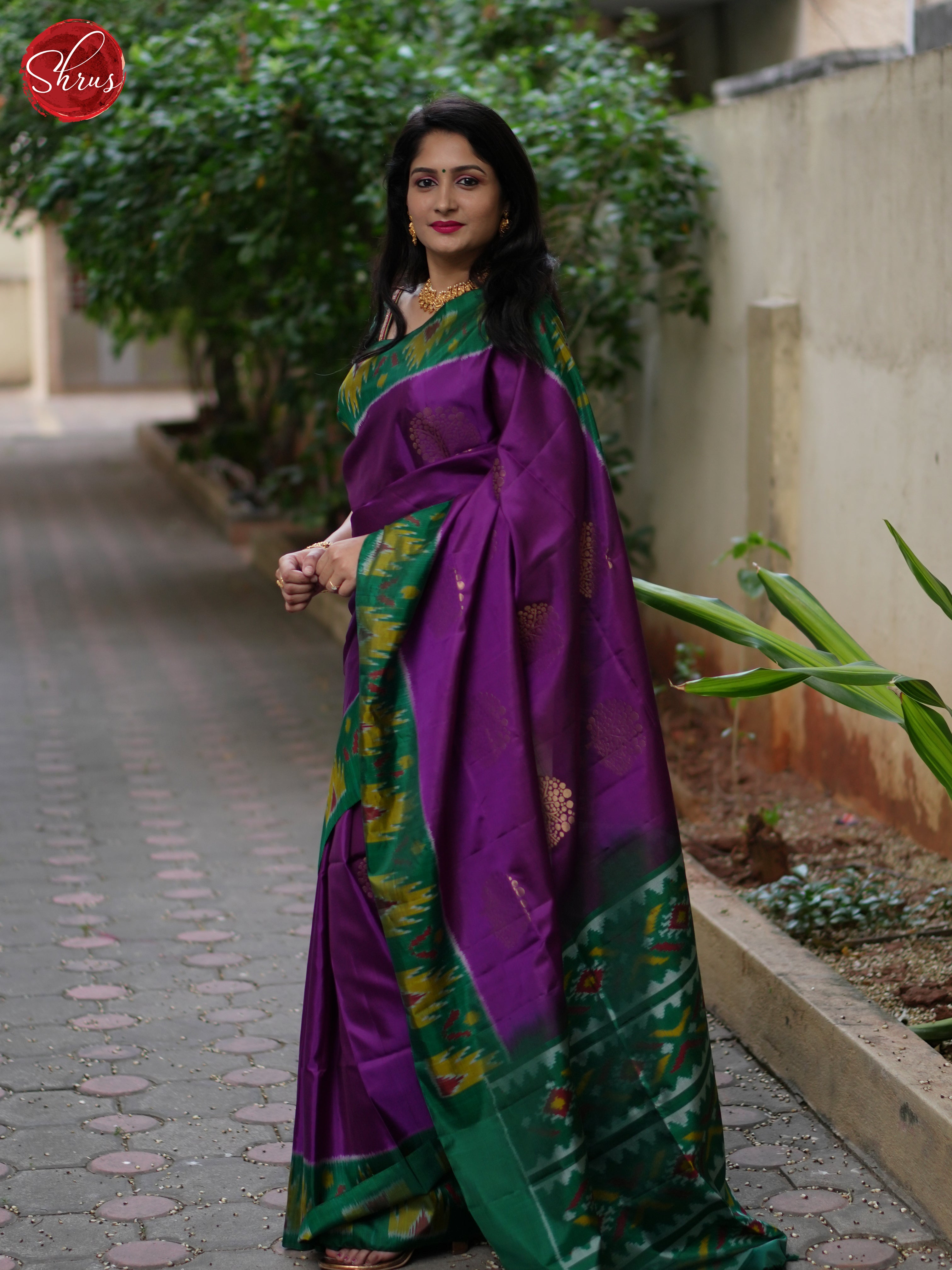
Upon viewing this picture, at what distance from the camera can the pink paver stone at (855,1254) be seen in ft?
8.57

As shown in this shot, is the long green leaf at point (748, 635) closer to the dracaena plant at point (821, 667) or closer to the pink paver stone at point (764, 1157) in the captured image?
the dracaena plant at point (821, 667)

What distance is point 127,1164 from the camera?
9.80 feet

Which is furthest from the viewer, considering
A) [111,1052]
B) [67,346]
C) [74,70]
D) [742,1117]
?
[67,346]

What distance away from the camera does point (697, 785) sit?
5.50 m

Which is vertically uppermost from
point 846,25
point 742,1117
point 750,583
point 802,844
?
point 846,25

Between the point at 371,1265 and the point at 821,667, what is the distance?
1.39m

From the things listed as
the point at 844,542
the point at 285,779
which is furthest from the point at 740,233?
the point at 285,779

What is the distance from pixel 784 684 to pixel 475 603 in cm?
77

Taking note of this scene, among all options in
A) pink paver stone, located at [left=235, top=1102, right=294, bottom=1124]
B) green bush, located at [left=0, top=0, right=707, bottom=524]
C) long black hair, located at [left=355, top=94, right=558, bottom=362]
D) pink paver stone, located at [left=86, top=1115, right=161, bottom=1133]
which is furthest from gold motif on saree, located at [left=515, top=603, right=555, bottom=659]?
green bush, located at [left=0, top=0, right=707, bottom=524]

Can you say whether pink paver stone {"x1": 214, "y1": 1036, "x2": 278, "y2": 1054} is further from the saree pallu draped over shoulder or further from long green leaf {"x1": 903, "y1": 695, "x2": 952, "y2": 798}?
long green leaf {"x1": 903, "y1": 695, "x2": 952, "y2": 798}

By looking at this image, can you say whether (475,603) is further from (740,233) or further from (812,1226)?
(740,233)

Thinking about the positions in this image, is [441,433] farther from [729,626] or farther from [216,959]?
[216,959]

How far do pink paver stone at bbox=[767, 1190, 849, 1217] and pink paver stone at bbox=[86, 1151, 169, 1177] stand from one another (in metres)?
1.12

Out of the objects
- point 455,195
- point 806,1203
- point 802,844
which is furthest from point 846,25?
point 806,1203
